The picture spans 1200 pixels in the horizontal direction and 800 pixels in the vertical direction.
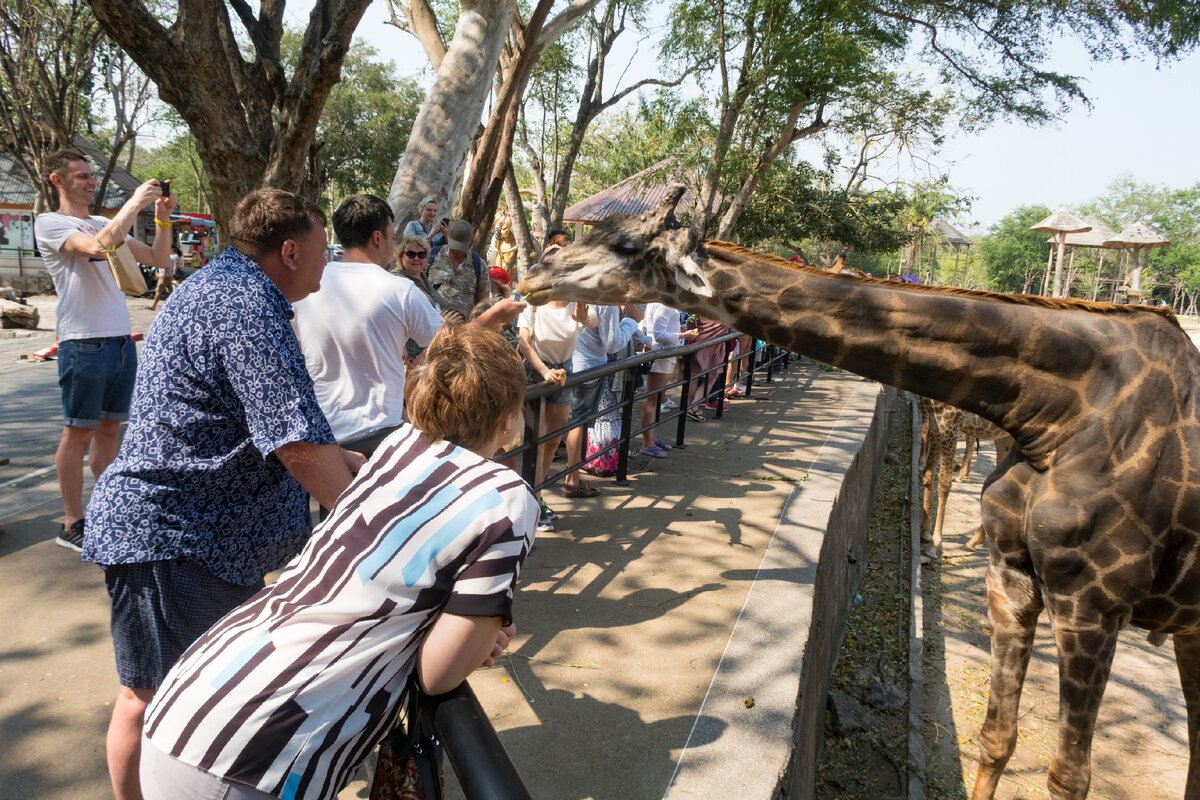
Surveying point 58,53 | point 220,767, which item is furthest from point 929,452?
point 58,53

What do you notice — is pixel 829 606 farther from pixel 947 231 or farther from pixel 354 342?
pixel 947 231

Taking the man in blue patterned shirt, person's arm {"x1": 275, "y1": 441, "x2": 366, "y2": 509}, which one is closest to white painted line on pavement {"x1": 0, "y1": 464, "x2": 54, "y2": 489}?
the man in blue patterned shirt

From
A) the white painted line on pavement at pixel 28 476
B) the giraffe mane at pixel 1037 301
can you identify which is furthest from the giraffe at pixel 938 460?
the white painted line on pavement at pixel 28 476

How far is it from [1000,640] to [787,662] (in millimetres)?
916

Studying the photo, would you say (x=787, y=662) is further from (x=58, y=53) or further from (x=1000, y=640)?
(x=58, y=53)

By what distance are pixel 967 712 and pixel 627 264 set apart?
3.67m

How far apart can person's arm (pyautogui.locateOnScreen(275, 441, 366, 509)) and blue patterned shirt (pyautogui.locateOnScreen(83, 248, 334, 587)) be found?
0.03 meters

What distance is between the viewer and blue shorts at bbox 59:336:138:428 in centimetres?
404

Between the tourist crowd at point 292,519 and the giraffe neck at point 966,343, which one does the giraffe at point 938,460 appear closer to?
the giraffe neck at point 966,343

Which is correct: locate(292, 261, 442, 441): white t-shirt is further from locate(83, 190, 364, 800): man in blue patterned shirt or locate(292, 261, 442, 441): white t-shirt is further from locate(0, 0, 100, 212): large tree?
locate(0, 0, 100, 212): large tree

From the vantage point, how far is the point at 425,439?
1542 millimetres

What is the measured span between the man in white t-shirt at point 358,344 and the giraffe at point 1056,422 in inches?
49.3

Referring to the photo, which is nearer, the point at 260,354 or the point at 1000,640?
the point at 260,354

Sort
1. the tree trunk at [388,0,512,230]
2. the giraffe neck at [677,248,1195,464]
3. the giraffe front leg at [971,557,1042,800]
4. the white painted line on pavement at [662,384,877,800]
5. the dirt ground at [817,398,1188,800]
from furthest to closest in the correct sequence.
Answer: the tree trunk at [388,0,512,230] < the dirt ground at [817,398,1188,800] < the giraffe front leg at [971,557,1042,800] < the giraffe neck at [677,248,1195,464] < the white painted line on pavement at [662,384,877,800]
